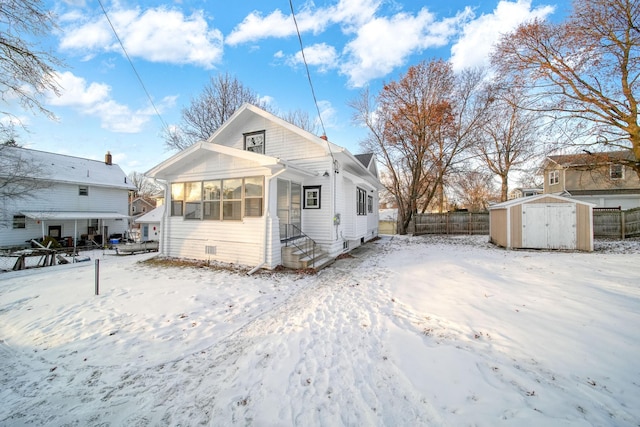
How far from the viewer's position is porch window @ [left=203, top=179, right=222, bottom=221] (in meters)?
9.27

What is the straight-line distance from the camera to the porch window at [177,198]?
1005cm

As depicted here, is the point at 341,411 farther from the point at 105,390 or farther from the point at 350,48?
the point at 350,48

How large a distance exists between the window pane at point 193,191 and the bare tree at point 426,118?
1714 centimetres

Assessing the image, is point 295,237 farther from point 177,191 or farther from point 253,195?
point 177,191

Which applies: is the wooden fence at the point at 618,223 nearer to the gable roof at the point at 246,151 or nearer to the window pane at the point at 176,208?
the gable roof at the point at 246,151

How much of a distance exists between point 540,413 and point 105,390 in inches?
182

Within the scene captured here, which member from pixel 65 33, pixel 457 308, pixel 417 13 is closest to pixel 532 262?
pixel 457 308

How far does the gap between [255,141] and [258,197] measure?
4.40 m

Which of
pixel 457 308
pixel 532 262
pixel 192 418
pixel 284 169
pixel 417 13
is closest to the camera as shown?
pixel 192 418

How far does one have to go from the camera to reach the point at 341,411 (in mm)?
2445

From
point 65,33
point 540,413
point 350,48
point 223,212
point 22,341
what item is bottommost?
point 22,341

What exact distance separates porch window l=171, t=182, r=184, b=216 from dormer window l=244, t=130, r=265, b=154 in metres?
3.47

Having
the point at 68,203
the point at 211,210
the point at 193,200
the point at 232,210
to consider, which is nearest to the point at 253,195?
the point at 232,210

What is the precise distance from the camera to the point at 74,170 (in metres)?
20.5
